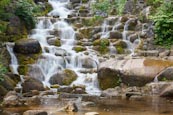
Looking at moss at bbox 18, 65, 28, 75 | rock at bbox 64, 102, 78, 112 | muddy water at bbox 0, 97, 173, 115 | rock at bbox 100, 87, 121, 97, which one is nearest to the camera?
muddy water at bbox 0, 97, 173, 115

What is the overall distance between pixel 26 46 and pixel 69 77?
3.17m

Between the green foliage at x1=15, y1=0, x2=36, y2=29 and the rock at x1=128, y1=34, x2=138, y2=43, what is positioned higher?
the green foliage at x1=15, y1=0, x2=36, y2=29

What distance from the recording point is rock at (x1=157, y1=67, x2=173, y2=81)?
18.8 metres

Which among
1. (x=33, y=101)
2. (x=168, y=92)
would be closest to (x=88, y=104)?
(x=33, y=101)

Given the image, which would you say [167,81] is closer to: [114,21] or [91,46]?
[91,46]

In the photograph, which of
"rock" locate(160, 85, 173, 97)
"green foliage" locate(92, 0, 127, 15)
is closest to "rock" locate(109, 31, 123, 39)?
"green foliage" locate(92, 0, 127, 15)

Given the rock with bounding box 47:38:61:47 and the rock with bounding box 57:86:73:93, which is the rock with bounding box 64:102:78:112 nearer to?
the rock with bounding box 57:86:73:93

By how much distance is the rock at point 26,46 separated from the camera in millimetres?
22656

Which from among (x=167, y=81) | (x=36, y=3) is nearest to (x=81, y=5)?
(x=36, y=3)

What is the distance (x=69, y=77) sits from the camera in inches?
854

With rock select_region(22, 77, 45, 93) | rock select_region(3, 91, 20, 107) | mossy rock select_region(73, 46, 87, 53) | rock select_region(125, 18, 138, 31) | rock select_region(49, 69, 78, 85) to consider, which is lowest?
rock select_region(3, 91, 20, 107)

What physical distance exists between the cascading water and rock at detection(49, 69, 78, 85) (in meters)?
0.25

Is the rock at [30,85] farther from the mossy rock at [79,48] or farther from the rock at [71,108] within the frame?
the mossy rock at [79,48]

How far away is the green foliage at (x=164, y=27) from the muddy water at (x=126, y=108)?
7713 millimetres
